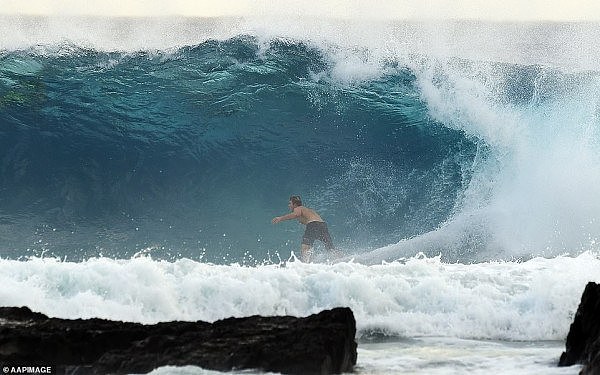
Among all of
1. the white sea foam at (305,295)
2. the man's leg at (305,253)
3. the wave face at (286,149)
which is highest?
the wave face at (286,149)

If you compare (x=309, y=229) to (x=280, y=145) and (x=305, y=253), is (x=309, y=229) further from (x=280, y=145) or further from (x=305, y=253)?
(x=280, y=145)

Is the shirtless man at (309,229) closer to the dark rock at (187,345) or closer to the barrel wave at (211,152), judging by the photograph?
the barrel wave at (211,152)

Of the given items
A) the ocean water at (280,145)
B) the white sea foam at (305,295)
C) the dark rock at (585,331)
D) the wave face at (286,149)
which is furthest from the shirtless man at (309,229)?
the dark rock at (585,331)

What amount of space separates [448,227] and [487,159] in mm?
2229

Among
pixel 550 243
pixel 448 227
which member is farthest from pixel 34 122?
pixel 550 243

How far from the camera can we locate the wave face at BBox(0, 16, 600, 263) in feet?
50.0

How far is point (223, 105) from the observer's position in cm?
1761

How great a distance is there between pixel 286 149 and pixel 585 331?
1116cm

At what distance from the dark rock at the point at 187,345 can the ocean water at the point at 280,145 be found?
207 inches

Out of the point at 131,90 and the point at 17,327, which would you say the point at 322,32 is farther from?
the point at 17,327

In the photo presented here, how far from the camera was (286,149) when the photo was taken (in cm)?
1697

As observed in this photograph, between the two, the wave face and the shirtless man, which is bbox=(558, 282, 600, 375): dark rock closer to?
the shirtless man

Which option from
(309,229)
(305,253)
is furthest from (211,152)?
(305,253)

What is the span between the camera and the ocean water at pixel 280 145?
15.1m
